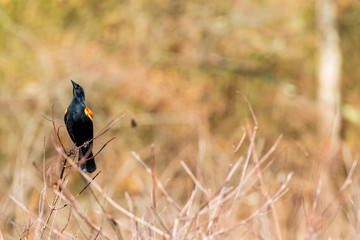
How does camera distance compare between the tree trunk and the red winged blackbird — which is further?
the tree trunk

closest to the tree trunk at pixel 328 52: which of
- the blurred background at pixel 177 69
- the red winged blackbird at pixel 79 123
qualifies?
the blurred background at pixel 177 69

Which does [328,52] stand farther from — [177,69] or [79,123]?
[79,123]

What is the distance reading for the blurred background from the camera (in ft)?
41.4

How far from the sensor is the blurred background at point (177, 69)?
497 inches

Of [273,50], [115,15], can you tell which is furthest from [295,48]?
[115,15]

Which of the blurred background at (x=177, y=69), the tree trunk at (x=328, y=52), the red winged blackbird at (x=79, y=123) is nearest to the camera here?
the red winged blackbird at (x=79, y=123)

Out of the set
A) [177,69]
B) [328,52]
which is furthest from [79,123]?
[328,52]

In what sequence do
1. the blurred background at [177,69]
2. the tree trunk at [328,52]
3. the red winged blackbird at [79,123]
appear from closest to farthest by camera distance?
the red winged blackbird at [79,123] < the blurred background at [177,69] < the tree trunk at [328,52]

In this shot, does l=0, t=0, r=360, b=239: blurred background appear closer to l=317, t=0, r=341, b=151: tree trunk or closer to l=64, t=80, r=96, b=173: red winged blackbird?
l=317, t=0, r=341, b=151: tree trunk

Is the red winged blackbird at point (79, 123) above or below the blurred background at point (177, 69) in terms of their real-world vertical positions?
above

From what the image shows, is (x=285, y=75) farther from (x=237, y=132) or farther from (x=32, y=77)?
(x=32, y=77)

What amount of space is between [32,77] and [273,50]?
20.1 ft

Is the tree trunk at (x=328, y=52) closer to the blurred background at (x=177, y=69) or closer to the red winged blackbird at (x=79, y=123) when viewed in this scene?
the blurred background at (x=177, y=69)

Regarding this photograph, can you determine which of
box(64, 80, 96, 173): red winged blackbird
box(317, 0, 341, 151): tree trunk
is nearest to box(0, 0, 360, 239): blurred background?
box(317, 0, 341, 151): tree trunk
